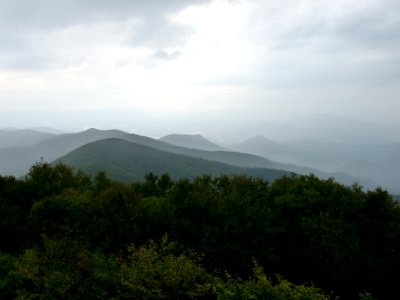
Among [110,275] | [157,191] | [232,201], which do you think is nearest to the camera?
[110,275]

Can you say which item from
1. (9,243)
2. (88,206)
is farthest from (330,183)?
(9,243)

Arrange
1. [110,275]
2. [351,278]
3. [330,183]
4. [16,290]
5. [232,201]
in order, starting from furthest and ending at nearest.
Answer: [330,183], [232,201], [351,278], [110,275], [16,290]

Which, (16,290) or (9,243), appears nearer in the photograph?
(16,290)

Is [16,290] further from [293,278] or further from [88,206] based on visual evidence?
[293,278]

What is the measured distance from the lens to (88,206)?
79.5 feet

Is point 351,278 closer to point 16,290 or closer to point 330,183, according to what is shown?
point 330,183

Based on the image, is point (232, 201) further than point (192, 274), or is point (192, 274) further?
point (232, 201)

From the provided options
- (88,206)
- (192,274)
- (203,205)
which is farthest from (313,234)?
(88,206)

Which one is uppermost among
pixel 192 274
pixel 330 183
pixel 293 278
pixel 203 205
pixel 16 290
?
pixel 330 183

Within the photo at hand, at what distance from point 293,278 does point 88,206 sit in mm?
15799

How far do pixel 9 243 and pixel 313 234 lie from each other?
22.4 m

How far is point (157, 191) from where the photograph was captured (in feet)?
104

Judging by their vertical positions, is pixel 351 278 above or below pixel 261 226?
below

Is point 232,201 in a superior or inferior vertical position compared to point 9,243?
superior
